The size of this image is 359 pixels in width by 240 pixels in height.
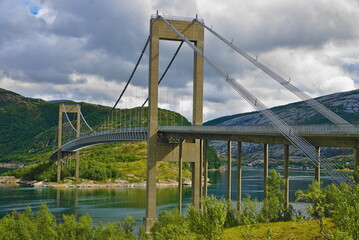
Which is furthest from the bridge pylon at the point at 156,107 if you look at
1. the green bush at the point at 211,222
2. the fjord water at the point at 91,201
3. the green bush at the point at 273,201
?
the green bush at the point at 211,222

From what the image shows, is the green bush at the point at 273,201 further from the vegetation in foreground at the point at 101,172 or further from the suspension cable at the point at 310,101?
the vegetation in foreground at the point at 101,172

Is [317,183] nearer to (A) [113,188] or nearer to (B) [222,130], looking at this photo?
(B) [222,130]

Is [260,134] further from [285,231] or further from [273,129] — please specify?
[285,231]

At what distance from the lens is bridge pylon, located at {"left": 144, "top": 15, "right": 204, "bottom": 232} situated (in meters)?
53.1

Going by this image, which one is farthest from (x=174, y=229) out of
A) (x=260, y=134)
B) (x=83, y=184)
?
(x=83, y=184)

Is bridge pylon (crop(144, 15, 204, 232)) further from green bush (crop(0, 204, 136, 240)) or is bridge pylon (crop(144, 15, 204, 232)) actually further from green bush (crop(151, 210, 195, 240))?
green bush (crop(0, 204, 136, 240))

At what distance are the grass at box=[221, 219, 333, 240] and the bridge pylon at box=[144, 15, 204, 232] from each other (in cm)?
1879

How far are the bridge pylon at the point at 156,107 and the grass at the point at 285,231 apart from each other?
61.7 feet

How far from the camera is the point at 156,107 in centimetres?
5512

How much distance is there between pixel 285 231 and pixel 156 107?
26.7m

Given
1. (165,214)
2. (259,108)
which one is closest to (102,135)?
(165,214)

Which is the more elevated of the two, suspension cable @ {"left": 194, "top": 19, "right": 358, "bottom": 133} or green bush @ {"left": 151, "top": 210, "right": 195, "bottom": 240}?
suspension cable @ {"left": 194, "top": 19, "right": 358, "bottom": 133}

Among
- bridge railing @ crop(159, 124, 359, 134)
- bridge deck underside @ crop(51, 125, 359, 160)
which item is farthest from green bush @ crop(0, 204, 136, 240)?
bridge railing @ crop(159, 124, 359, 134)

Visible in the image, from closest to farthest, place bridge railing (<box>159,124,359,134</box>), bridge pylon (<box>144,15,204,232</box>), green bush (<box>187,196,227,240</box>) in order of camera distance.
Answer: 1. green bush (<box>187,196,227,240</box>)
2. bridge railing (<box>159,124,359,134</box>)
3. bridge pylon (<box>144,15,204,232</box>)
